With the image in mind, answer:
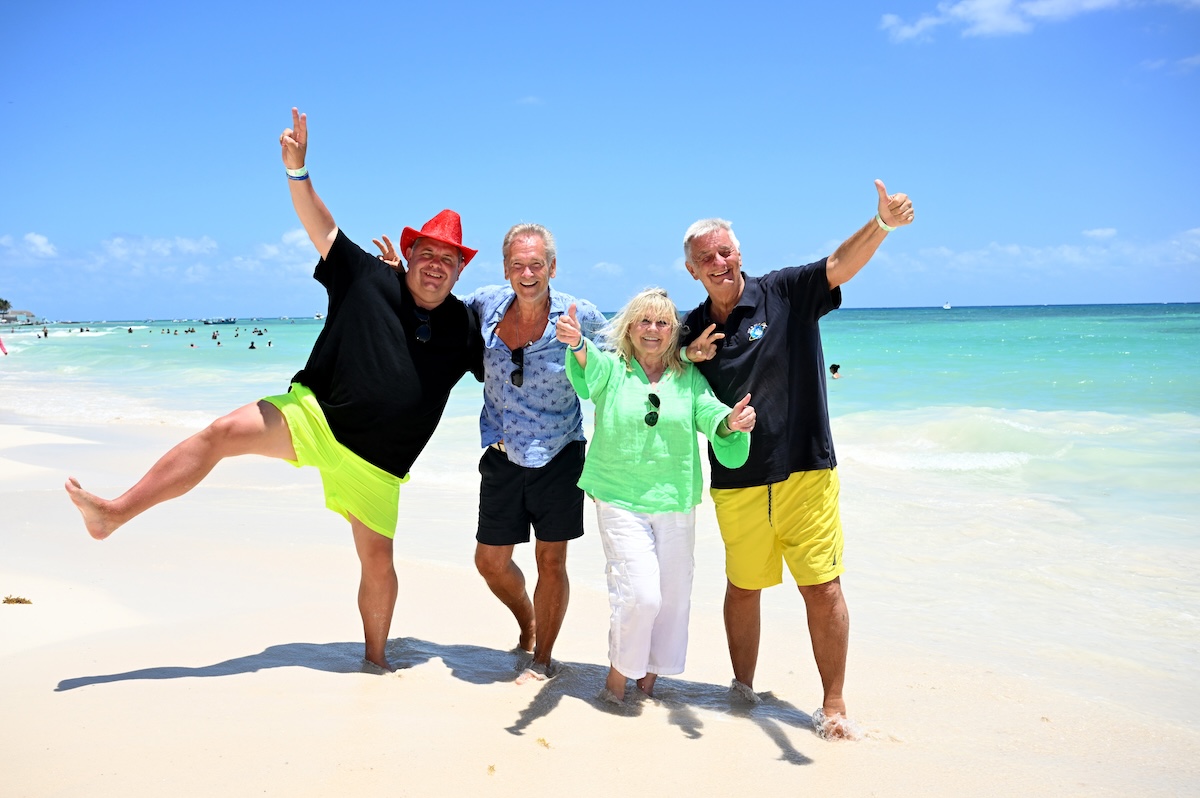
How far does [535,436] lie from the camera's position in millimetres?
4492

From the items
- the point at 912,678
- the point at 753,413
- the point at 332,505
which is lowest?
the point at 912,678

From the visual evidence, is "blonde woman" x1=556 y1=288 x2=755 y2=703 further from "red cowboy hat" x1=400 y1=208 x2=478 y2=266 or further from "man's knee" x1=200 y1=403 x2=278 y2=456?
"man's knee" x1=200 y1=403 x2=278 y2=456

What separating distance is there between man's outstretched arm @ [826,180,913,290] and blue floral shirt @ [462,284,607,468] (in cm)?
121

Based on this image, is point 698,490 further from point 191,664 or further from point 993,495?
point 993,495

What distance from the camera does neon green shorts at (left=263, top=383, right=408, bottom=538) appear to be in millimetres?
4250

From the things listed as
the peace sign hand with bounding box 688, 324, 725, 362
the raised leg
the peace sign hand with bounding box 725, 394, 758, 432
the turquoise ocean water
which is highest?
the peace sign hand with bounding box 688, 324, 725, 362

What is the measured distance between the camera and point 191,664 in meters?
4.23

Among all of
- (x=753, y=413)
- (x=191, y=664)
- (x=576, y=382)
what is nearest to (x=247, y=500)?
(x=191, y=664)

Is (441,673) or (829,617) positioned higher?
(829,617)

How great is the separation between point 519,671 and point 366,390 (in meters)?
1.72

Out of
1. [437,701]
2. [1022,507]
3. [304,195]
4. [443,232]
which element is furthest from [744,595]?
[1022,507]

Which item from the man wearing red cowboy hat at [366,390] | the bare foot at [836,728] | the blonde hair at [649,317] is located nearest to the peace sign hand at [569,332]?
the blonde hair at [649,317]

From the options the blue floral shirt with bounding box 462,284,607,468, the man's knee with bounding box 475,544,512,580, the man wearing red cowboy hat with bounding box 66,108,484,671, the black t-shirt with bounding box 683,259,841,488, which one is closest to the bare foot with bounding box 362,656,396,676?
the man wearing red cowboy hat with bounding box 66,108,484,671

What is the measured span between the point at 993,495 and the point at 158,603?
8.20 meters
